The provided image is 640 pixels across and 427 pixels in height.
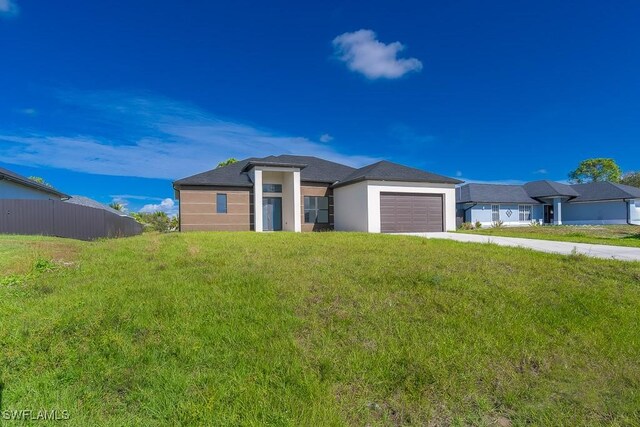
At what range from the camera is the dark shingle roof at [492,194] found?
102ft

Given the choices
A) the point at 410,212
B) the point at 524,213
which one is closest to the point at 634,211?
the point at 524,213

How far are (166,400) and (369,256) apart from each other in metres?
5.35

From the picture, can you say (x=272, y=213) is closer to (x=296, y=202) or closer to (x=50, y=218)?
(x=296, y=202)

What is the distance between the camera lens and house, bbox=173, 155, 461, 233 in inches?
714

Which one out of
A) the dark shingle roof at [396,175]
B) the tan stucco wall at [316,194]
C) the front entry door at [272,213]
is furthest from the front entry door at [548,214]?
the front entry door at [272,213]

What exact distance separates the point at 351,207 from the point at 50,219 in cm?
1455

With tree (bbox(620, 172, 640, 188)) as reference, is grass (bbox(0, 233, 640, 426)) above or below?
below

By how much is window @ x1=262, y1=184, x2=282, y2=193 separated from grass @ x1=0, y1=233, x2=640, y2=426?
15.3 metres

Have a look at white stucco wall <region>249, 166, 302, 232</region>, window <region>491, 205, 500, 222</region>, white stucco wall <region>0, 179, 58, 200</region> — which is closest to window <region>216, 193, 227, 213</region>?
white stucco wall <region>249, 166, 302, 232</region>

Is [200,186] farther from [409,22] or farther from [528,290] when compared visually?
[528,290]

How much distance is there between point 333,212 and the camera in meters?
21.5

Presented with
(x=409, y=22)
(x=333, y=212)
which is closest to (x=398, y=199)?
(x=333, y=212)

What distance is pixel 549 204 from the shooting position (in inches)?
1323

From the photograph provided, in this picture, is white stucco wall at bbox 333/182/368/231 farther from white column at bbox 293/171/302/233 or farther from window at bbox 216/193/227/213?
window at bbox 216/193/227/213
